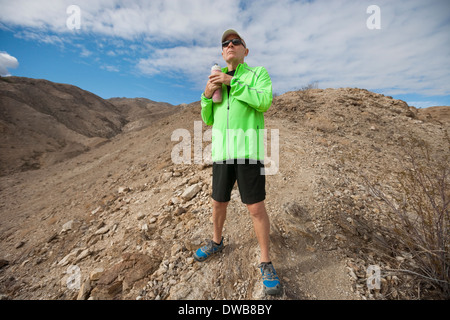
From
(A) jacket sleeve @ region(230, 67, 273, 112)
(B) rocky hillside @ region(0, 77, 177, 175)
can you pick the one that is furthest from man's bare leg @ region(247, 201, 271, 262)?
(B) rocky hillside @ region(0, 77, 177, 175)

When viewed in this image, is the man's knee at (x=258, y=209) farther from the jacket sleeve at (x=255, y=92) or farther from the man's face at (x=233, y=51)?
the man's face at (x=233, y=51)

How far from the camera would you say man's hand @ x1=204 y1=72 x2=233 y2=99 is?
5.80 feet

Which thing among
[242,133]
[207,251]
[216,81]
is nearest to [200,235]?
[207,251]

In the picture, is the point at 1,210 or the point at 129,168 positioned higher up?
the point at 129,168

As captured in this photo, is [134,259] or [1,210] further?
[1,210]

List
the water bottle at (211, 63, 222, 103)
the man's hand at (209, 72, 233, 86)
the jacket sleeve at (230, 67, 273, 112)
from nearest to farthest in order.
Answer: the jacket sleeve at (230, 67, 273, 112) → the man's hand at (209, 72, 233, 86) → the water bottle at (211, 63, 222, 103)

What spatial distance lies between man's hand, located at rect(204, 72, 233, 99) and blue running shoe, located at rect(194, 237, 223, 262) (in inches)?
61.9

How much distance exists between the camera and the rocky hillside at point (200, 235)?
6.37ft

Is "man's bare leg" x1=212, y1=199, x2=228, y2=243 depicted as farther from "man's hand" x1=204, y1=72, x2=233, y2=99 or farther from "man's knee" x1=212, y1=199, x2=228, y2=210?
"man's hand" x1=204, y1=72, x2=233, y2=99

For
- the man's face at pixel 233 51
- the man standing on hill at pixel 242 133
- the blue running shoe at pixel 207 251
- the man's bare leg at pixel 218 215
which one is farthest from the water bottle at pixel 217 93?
the blue running shoe at pixel 207 251

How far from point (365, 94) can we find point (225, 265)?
10.6 meters
